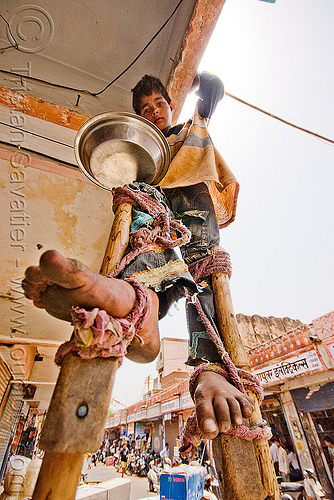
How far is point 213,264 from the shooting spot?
1.60 m

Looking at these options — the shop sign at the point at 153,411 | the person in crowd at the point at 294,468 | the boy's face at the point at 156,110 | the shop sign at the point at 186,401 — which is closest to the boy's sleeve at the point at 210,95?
the boy's face at the point at 156,110

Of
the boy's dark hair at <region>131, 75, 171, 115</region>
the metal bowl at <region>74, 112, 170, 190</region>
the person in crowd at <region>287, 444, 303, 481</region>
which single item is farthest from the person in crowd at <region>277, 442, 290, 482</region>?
the boy's dark hair at <region>131, 75, 171, 115</region>

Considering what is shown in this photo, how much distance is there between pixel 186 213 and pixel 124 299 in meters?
1.10

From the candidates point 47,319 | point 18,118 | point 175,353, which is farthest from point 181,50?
point 175,353

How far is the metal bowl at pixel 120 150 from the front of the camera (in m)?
1.50

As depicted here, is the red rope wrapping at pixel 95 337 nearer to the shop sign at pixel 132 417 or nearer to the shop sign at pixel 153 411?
the shop sign at pixel 153 411

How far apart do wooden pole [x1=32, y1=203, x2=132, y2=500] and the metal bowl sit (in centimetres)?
124

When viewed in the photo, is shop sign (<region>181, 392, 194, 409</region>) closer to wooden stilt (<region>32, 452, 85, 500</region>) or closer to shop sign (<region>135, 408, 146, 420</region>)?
shop sign (<region>135, 408, 146, 420</region>)

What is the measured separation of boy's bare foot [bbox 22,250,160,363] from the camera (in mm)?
691

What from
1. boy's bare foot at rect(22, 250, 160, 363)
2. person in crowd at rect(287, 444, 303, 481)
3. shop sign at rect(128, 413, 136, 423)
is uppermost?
shop sign at rect(128, 413, 136, 423)

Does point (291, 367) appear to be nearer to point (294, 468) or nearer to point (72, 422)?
point (294, 468)

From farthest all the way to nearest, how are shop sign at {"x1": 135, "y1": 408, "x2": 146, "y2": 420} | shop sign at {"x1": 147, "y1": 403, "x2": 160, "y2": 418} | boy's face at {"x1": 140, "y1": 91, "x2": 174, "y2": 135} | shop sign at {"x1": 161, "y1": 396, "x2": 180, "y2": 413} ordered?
shop sign at {"x1": 135, "y1": 408, "x2": 146, "y2": 420}
shop sign at {"x1": 147, "y1": 403, "x2": 160, "y2": 418}
shop sign at {"x1": 161, "y1": 396, "x2": 180, "y2": 413}
boy's face at {"x1": 140, "y1": 91, "x2": 174, "y2": 135}

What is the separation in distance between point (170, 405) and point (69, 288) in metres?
16.1

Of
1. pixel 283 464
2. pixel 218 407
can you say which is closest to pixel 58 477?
pixel 218 407
